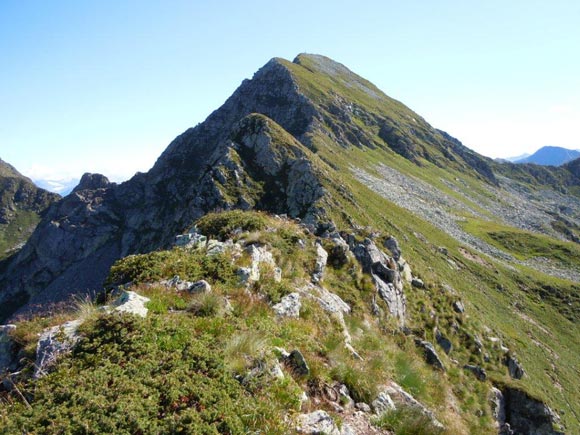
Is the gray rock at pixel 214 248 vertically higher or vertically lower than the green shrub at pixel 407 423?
higher

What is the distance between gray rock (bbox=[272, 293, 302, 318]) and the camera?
1238cm

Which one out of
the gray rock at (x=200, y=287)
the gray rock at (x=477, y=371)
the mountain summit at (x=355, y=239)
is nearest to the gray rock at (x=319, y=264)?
the mountain summit at (x=355, y=239)

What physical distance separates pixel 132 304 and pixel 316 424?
5.67 meters

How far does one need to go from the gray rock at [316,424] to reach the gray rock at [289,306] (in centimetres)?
448

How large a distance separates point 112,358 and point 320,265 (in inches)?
497

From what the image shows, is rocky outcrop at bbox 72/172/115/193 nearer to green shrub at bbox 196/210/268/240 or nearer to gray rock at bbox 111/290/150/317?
green shrub at bbox 196/210/268/240

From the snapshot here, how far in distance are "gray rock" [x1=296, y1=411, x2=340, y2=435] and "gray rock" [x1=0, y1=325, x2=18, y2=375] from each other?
A: 637 cm

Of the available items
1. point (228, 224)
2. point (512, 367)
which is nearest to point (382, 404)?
point (228, 224)

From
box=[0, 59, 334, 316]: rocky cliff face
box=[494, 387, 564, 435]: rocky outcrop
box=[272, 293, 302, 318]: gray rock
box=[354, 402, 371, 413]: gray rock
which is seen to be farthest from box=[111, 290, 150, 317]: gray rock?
box=[0, 59, 334, 316]: rocky cliff face

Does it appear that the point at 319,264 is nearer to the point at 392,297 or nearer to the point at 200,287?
the point at 392,297

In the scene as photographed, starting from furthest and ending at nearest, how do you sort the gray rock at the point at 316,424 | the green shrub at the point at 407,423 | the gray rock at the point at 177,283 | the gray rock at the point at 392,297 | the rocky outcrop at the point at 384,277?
the rocky outcrop at the point at 384,277 → the gray rock at the point at 392,297 → the gray rock at the point at 177,283 → the green shrub at the point at 407,423 → the gray rock at the point at 316,424

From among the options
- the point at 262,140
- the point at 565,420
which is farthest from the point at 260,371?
the point at 262,140

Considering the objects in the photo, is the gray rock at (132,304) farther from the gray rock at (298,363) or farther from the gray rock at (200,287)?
the gray rock at (298,363)

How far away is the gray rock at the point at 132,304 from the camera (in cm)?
959
